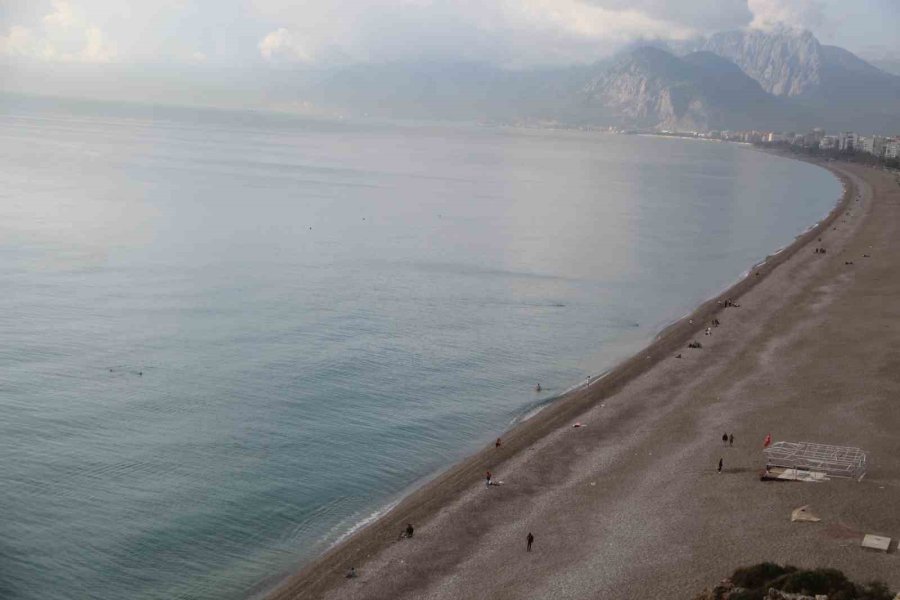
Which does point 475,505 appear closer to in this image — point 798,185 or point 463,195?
point 463,195

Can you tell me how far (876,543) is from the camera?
16203 mm

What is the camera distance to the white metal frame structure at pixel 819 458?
20109mm

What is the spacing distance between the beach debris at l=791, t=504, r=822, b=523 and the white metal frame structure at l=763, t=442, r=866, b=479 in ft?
7.67

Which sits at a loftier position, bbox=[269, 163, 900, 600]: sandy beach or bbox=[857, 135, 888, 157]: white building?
bbox=[857, 135, 888, 157]: white building

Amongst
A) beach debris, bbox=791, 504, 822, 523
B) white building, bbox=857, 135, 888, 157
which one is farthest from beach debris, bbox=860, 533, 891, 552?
white building, bbox=857, 135, 888, 157

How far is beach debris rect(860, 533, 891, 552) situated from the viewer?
634 inches

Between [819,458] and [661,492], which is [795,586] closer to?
[661,492]

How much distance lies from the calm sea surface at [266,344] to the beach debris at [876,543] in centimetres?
942

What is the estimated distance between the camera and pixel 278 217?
2498 inches

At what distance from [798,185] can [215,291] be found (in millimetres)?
91229

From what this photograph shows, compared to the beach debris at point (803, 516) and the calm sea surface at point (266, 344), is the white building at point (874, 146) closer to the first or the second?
the calm sea surface at point (266, 344)

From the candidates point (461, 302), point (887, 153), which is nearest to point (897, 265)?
point (461, 302)

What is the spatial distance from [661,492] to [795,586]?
6371mm

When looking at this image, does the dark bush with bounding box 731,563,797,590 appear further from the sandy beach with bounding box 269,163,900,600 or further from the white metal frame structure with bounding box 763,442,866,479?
the white metal frame structure with bounding box 763,442,866,479
